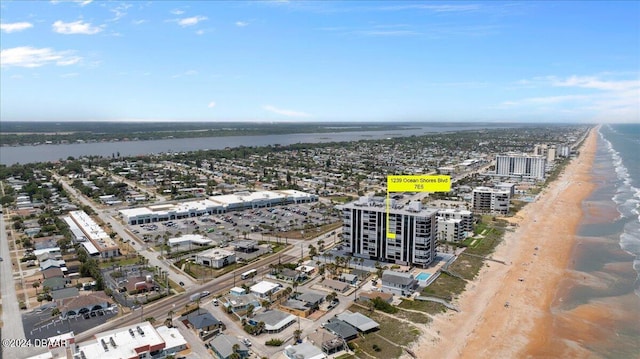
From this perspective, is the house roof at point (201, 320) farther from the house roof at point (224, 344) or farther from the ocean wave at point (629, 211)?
the ocean wave at point (629, 211)

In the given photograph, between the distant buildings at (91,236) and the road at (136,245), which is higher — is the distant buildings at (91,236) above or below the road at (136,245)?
above

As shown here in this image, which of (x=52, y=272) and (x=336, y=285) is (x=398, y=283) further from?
(x=52, y=272)

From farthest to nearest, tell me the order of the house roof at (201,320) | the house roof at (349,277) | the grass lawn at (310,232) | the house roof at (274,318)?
the grass lawn at (310,232) → the house roof at (349,277) → the house roof at (274,318) → the house roof at (201,320)

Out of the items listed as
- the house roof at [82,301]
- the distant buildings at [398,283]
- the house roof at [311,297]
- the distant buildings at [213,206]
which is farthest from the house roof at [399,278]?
the distant buildings at [213,206]

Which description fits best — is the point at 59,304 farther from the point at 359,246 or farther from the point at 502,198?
the point at 502,198

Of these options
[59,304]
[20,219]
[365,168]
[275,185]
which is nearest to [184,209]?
[20,219]

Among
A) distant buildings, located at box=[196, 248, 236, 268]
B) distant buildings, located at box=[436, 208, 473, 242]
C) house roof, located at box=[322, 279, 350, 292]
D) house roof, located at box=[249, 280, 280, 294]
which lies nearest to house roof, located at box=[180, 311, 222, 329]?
house roof, located at box=[249, 280, 280, 294]
